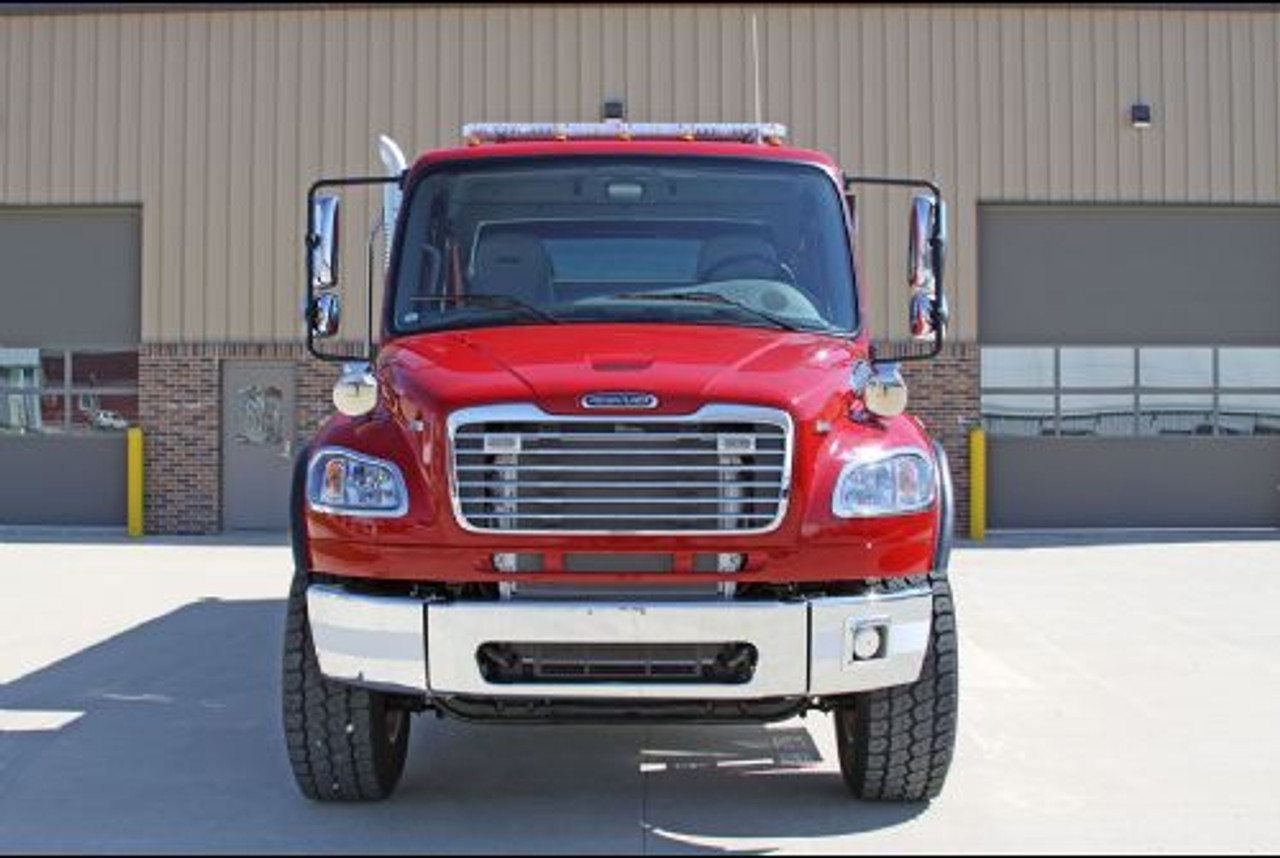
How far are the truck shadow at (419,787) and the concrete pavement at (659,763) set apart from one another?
0.02 m

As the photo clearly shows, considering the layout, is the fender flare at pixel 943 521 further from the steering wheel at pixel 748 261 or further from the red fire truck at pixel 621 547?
the steering wheel at pixel 748 261

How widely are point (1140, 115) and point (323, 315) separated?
14.8 metres

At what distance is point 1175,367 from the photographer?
731 inches

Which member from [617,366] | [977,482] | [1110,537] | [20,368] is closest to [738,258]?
[617,366]

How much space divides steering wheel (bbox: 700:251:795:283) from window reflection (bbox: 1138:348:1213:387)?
13.8m

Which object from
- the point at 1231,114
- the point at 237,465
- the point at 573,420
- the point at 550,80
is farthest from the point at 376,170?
the point at 573,420

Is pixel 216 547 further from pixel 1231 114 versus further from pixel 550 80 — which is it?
pixel 1231 114

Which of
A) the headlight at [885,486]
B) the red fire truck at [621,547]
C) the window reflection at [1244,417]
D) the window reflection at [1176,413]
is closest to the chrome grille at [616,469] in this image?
the red fire truck at [621,547]

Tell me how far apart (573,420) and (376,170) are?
47.3 ft

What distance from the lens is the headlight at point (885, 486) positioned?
4.92 m

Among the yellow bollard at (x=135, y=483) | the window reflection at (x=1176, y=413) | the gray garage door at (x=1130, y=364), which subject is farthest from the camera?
the window reflection at (x=1176, y=413)

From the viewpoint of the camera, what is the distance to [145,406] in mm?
18688

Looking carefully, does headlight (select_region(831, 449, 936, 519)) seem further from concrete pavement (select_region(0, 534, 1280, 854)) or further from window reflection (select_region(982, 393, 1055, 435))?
window reflection (select_region(982, 393, 1055, 435))

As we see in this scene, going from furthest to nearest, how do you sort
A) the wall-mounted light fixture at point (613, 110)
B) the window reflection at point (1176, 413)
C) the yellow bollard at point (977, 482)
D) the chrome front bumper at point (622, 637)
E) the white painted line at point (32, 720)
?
the window reflection at point (1176, 413), the yellow bollard at point (977, 482), the wall-mounted light fixture at point (613, 110), the white painted line at point (32, 720), the chrome front bumper at point (622, 637)
